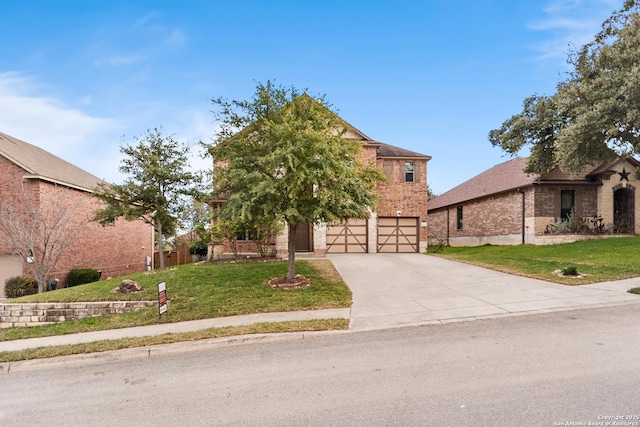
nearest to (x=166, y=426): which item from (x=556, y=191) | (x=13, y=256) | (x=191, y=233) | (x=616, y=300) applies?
(x=616, y=300)

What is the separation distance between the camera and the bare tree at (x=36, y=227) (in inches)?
632

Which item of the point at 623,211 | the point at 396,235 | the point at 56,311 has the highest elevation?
the point at 623,211

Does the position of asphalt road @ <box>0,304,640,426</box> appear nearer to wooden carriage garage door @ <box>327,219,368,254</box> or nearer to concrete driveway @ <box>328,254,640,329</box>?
concrete driveway @ <box>328,254,640,329</box>

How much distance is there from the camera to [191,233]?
1519 inches

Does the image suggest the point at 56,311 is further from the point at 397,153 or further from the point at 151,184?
the point at 397,153

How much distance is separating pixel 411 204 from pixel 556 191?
8944mm

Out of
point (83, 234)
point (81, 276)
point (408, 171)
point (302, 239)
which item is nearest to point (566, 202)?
point (408, 171)

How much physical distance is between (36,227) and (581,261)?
76.0ft

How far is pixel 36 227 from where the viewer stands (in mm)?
16578

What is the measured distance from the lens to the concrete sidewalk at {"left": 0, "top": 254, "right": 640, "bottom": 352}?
810 centimetres

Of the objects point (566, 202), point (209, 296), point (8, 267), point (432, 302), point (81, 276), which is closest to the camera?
point (432, 302)

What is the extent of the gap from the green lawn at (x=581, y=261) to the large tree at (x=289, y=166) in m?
6.59

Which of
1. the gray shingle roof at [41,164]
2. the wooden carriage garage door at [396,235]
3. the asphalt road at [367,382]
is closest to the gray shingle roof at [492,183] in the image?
the wooden carriage garage door at [396,235]

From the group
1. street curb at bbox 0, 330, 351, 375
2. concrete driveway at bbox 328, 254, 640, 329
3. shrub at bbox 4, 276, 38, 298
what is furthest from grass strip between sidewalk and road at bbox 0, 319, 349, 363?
shrub at bbox 4, 276, 38, 298
